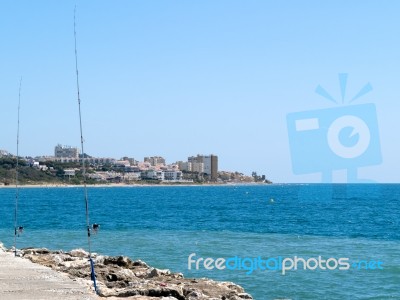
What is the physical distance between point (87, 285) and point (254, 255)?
14361 millimetres

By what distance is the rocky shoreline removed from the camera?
14.1 metres

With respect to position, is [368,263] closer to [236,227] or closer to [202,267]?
[202,267]

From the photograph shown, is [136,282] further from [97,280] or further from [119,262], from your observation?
[119,262]

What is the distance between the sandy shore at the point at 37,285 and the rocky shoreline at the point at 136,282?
391mm

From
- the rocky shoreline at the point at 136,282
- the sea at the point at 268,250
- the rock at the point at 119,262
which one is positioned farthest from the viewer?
the rock at the point at 119,262

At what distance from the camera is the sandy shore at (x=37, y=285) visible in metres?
13.2

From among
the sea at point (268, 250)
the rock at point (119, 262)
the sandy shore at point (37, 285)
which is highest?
the sandy shore at point (37, 285)

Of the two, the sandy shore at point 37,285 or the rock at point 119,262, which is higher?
the sandy shore at point 37,285

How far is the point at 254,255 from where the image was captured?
28.2m

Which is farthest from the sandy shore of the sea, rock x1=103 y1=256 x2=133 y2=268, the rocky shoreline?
the sea

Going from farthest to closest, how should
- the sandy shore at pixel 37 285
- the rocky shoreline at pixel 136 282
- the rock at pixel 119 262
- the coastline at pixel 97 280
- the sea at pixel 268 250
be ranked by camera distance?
1. the rock at pixel 119 262
2. the sea at pixel 268 250
3. the rocky shoreline at pixel 136 282
4. the coastline at pixel 97 280
5. the sandy shore at pixel 37 285

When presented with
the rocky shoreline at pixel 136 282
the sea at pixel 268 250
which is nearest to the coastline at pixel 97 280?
the rocky shoreline at pixel 136 282

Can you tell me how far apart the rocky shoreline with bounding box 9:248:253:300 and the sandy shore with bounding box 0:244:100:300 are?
1.28 feet

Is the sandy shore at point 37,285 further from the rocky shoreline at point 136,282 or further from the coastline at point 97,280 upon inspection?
the rocky shoreline at point 136,282
